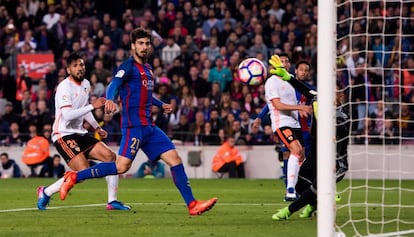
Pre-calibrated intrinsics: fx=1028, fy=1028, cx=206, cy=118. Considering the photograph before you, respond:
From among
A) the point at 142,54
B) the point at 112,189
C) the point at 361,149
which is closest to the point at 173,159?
the point at 142,54

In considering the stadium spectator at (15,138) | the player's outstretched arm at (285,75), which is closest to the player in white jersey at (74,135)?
the player's outstretched arm at (285,75)

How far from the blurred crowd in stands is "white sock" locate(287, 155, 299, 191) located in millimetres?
6884

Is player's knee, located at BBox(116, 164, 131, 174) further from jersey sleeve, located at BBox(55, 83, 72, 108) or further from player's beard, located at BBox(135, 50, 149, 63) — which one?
jersey sleeve, located at BBox(55, 83, 72, 108)

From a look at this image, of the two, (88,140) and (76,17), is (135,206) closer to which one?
(88,140)

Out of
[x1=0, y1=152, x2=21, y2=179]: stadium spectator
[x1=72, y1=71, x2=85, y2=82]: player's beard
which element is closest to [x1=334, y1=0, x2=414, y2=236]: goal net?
[x1=72, y1=71, x2=85, y2=82]: player's beard

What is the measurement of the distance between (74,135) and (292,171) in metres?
3.42

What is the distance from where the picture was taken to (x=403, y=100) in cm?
2208

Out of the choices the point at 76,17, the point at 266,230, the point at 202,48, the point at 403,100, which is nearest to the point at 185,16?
the point at 202,48

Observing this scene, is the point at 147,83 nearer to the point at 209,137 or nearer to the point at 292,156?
the point at 292,156

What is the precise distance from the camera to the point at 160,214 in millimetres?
12633

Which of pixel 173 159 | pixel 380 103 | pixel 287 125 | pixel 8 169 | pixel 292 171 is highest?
pixel 380 103

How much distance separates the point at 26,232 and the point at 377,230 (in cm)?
356

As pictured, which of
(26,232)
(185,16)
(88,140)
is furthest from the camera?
(185,16)

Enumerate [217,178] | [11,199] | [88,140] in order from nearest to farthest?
[88,140] < [11,199] < [217,178]
